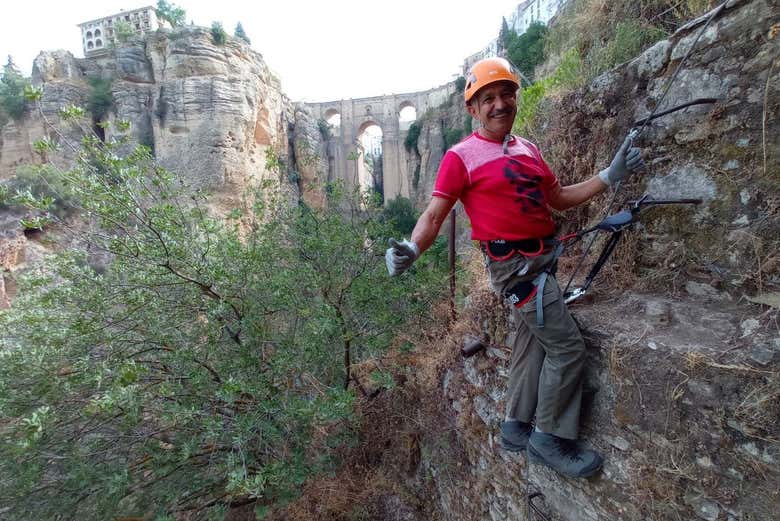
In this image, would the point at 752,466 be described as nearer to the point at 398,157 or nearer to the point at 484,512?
the point at 484,512

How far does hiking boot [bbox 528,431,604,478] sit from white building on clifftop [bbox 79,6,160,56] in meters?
31.7

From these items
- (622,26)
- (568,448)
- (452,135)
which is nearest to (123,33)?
(452,135)

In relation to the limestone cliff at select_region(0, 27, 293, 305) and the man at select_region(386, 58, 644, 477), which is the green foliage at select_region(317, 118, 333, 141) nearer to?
the limestone cliff at select_region(0, 27, 293, 305)

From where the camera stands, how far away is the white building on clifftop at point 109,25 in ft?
80.2

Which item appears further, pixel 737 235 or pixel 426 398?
pixel 426 398

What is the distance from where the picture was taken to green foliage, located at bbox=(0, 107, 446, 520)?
10.5 feet

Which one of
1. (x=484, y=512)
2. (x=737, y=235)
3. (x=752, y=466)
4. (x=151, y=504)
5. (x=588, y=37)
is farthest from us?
(x=151, y=504)

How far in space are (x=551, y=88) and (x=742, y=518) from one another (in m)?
3.73

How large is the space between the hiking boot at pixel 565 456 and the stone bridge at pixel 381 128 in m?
28.3

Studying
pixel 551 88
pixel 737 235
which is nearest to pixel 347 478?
pixel 737 235

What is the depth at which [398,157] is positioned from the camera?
99.3 ft

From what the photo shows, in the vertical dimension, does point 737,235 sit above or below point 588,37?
below

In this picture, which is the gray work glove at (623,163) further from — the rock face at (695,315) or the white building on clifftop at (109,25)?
the white building on clifftop at (109,25)

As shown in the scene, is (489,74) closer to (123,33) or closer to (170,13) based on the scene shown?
(123,33)
